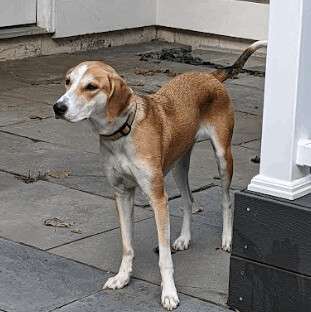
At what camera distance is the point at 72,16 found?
12.6 meters

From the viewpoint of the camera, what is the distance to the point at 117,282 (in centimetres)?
568

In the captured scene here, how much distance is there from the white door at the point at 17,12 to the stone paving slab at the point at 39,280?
610 centimetres

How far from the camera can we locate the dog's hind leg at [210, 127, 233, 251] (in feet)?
20.5

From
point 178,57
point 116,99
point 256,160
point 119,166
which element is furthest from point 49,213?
point 178,57

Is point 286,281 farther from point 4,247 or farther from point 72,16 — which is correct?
point 72,16

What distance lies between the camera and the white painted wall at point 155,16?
12.5 m

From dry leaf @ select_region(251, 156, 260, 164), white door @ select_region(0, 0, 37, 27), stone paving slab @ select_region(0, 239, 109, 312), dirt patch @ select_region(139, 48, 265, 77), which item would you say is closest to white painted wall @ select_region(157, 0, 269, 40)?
dirt patch @ select_region(139, 48, 265, 77)

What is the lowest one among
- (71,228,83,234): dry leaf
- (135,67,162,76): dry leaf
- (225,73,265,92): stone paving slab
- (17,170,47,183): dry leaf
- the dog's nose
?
(71,228,83,234): dry leaf

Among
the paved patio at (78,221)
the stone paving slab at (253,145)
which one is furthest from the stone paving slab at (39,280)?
the stone paving slab at (253,145)

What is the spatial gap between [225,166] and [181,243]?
1.91 ft

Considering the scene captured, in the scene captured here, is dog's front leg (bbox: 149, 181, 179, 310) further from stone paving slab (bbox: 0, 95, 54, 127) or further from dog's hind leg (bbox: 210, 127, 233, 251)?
stone paving slab (bbox: 0, 95, 54, 127)

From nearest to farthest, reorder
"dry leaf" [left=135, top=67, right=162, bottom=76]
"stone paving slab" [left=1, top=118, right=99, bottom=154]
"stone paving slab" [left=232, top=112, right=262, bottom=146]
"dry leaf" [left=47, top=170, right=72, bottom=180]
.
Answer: "dry leaf" [left=47, top=170, right=72, bottom=180]
"stone paving slab" [left=1, top=118, right=99, bottom=154]
"stone paving slab" [left=232, top=112, right=262, bottom=146]
"dry leaf" [left=135, top=67, right=162, bottom=76]

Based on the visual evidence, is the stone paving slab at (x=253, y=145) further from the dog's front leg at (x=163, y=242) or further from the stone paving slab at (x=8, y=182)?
the dog's front leg at (x=163, y=242)

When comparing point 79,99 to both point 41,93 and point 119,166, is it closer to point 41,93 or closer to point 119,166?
point 119,166
